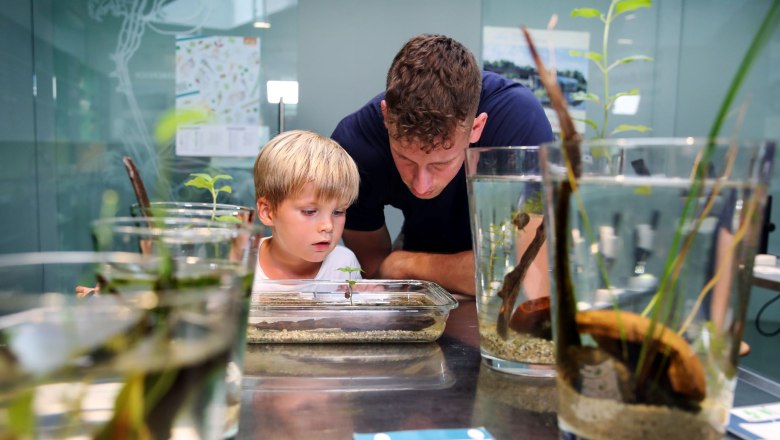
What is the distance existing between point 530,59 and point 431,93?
2239 millimetres

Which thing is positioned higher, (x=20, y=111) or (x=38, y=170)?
(x=20, y=111)

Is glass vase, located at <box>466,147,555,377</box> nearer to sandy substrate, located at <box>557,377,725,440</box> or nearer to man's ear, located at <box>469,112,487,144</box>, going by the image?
sandy substrate, located at <box>557,377,725,440</box>

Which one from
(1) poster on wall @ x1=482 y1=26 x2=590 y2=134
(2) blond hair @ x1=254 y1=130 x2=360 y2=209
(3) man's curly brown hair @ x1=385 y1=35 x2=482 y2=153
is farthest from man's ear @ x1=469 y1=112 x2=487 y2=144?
(1) poster on wall @ x1=482 y1=26 x2=590 y2=134

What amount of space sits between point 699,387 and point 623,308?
0.06m

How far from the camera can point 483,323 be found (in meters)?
0.64

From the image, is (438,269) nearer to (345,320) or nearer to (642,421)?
(345,320)

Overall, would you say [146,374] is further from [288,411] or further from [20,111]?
[20,111]

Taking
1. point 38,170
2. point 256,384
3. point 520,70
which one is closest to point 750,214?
point 256,384

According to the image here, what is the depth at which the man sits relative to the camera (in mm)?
1354

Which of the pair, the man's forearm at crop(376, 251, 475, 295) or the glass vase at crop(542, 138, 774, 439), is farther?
the man's forearm at crop(376, 251, 475, 295)

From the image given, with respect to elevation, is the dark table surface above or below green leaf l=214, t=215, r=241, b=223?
below

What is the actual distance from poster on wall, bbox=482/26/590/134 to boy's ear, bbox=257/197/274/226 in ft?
6.92

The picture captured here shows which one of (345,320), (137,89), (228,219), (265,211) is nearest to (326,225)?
(265,211)

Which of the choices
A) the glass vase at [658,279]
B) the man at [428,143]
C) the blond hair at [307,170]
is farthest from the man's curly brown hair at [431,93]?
the glass vase at [658,279]
